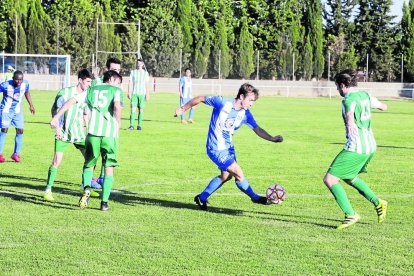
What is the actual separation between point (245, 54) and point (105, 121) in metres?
60.4

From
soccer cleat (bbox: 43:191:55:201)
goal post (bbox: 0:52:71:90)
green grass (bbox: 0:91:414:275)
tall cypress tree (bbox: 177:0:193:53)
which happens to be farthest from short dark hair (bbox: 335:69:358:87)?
tall cypress tree (bbox: 177:0:193:53)

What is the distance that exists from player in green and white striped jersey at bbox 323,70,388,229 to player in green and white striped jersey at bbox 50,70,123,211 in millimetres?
2706

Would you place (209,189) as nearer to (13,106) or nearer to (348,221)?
(348,221)

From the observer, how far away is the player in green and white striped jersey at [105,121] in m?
10.0

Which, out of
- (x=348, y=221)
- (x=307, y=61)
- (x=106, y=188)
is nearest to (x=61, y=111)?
(x=106, y=188)

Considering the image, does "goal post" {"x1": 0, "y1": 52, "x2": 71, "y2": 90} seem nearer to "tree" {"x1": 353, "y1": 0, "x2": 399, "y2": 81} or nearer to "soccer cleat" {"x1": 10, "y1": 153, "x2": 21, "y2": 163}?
"tree" {"x1": 353, "y1": 0, "x2": 399, "y2": 81}

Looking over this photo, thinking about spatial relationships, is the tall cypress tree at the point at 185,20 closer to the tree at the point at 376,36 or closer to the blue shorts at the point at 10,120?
the tree at the point at 376,36

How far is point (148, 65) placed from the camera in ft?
220

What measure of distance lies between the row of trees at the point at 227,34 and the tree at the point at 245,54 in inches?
3.4

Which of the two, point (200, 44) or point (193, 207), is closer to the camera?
point (193, 207)

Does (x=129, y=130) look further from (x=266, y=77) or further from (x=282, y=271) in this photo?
(x=266, y=77)

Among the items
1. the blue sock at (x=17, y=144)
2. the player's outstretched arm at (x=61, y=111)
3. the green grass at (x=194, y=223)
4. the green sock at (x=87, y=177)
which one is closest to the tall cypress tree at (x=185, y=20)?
the green grass at (x=194, y=223)

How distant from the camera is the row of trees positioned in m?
66.9

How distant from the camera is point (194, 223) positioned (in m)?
9.29
